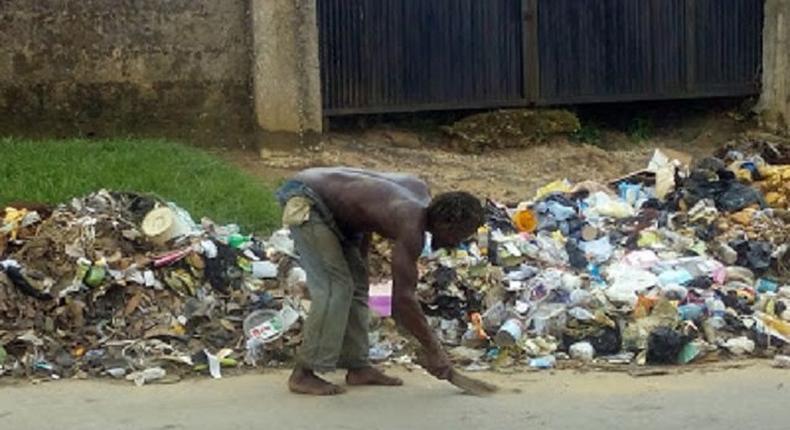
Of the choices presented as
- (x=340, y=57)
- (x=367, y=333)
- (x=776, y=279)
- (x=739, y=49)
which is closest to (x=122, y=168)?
(x=340, y=57)

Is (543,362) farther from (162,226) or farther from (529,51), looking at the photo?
(529,51)

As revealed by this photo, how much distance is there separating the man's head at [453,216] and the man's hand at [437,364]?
0.53 meters

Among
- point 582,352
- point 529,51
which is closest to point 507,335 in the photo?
point 582,352

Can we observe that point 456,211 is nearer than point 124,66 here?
Yes

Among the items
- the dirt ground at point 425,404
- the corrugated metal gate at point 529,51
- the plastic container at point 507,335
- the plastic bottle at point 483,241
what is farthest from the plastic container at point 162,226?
the corrugated metal gate at point 529,51

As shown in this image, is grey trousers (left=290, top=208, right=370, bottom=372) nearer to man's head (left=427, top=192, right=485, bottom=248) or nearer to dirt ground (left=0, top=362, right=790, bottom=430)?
dirt ground (left=0, top=362, right=790, bottom=430)

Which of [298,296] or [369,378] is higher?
[298,296]

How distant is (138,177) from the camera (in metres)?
10.5

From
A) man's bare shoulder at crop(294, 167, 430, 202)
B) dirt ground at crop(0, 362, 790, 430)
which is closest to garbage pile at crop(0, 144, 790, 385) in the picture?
dirt ground at crop(0, 362, 790, 430)

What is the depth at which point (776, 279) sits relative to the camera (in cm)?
921

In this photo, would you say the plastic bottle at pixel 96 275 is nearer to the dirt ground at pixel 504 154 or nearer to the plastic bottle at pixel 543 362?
Result: the plastic bottle at pixel 543 362

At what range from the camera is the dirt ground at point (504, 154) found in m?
12.2

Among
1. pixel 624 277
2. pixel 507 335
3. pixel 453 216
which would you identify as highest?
pixel 453 216

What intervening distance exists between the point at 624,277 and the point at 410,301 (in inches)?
103
